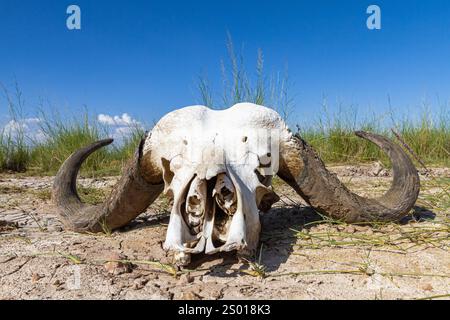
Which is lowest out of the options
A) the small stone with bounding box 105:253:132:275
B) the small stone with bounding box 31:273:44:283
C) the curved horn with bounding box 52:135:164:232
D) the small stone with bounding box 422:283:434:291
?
the small stone with bounding box 422:283:434:291

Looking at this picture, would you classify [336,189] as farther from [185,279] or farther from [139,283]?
[139,283]

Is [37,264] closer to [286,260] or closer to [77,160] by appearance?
[77,160]

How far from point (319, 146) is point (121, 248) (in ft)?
18.3

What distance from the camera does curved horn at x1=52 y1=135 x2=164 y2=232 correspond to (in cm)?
257

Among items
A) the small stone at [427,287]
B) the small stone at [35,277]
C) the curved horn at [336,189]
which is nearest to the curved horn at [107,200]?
the small stone at [35,277]

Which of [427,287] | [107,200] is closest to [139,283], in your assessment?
[107,200]

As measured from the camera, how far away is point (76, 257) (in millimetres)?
2207

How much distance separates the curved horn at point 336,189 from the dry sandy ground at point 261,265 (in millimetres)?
111

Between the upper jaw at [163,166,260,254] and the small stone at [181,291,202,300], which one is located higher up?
the upper jaw at [163,166,260,254]

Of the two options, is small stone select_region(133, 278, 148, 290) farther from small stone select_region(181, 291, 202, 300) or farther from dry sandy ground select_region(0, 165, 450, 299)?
small stone select_region(181, 291, 202, 300)

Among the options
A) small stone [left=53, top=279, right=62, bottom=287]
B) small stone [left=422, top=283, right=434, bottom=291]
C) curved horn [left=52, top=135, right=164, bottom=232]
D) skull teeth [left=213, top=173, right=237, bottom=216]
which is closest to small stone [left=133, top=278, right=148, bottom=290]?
small stone [left=53, top=279, right=62, bottom=287]

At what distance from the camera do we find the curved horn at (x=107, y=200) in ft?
8.44

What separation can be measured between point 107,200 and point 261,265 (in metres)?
1.23
